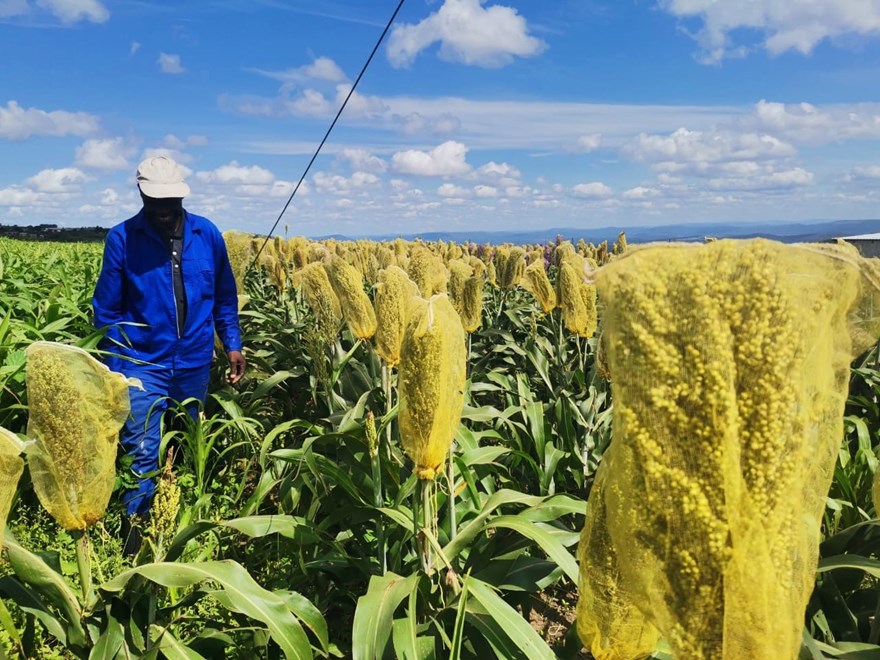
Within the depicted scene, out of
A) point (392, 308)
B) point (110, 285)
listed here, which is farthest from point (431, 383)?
point (110, 285)

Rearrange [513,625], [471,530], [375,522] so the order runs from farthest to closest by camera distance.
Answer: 1. [375,522]
2. [471,530]
3. [513,625]

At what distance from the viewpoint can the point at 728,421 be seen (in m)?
0.83

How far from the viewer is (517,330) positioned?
6.47 m

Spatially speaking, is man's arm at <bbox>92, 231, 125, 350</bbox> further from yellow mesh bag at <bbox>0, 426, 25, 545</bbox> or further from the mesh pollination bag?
the mesh pollination bag

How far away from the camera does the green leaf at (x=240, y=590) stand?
1760 mm

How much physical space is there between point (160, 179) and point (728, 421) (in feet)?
11.4

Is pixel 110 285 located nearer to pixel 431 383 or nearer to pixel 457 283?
pixel 457 283

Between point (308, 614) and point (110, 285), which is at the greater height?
point (110, 285)

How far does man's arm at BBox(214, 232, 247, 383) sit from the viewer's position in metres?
4.18

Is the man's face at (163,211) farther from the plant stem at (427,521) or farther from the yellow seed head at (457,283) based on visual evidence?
the plant stem at (427,521)

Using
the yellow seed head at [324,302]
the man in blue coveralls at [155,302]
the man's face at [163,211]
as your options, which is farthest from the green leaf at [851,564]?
the man's face at [163,211]

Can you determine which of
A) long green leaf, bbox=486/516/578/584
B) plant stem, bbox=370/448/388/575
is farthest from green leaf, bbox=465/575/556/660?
plant stem, bbox=370/448/388/575

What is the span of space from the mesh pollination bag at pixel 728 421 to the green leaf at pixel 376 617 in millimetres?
1112

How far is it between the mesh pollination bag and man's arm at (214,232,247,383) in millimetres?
3660
